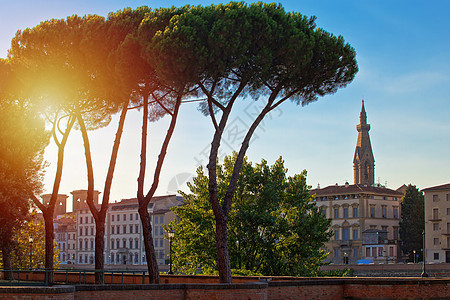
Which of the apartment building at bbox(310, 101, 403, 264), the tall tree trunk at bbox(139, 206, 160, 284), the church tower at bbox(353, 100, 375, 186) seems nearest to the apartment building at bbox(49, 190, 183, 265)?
the apartment building at bbox(310, 101, 403, 264)

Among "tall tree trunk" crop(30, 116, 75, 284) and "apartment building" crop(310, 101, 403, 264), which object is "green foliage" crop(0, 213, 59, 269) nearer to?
"tall tree trunk" crop(30, 116, 75, 284)

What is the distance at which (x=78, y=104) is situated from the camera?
26969 mm

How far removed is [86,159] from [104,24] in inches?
239

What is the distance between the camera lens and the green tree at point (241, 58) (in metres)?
21.2

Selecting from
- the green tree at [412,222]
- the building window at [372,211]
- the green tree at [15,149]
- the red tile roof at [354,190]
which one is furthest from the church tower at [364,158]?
the green tree at [15,149]

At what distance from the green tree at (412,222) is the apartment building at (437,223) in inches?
122

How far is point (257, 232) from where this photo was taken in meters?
37.3

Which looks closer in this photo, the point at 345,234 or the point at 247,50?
the point at 247,50

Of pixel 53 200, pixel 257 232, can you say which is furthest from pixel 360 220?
pixel 53 200

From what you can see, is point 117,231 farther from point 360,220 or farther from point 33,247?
point 33,247

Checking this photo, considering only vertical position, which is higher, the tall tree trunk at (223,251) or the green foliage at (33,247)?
the tall tree trunk at (223,251)

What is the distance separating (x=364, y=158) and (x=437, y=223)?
66.1 m

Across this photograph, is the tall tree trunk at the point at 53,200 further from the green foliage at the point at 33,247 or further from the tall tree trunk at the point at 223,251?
the green foliage at the point at 33,247

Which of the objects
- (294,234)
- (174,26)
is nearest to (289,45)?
(174,26)
